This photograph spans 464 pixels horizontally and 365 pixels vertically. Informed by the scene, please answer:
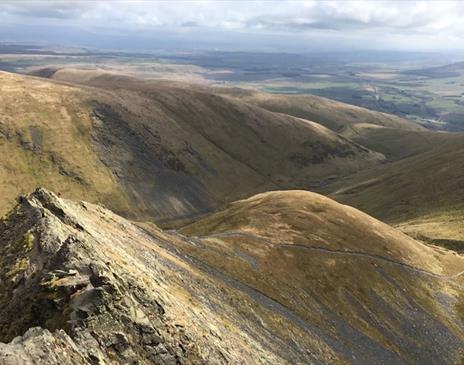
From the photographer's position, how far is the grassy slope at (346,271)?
218 ft

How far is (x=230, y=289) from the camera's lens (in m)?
59.7

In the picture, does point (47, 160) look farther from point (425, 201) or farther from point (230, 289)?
point (425, 201)

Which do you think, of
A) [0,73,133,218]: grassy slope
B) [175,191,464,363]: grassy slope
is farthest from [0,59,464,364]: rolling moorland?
[0,73,133,218]: grassy slope

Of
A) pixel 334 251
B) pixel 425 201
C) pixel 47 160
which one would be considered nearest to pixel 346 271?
pixel 334 251

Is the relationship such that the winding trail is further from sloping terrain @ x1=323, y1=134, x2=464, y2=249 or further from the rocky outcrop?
the rocky outcrop

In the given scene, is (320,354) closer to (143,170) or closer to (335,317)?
(335,317)

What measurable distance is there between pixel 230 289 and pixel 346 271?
2849 centimetres

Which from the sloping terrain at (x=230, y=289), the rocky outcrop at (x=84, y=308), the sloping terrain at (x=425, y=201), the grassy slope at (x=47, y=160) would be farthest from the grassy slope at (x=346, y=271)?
the grassy slope at (x=47, y=160)

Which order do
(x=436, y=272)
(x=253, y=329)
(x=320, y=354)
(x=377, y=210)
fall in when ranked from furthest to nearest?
(x=377, y=210) → (x=436, y=272) → (x=320, y=354) → (x=253, y=329)

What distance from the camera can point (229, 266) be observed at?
226 feet

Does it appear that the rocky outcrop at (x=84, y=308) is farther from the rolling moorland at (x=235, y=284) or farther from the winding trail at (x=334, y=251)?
the winding trail at (x=334, y=251)

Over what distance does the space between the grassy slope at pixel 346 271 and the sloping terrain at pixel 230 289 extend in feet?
0.79

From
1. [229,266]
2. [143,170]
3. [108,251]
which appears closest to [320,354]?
[229,266]

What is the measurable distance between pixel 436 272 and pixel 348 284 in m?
25.1
